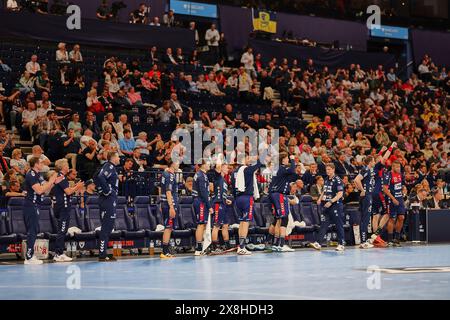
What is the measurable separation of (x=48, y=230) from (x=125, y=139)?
485 centimetres

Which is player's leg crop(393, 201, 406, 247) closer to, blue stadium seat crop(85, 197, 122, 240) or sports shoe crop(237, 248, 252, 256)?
sports shoe crop(237, 248, 252, 256)

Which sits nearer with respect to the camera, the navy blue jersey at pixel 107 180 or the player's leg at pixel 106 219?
the navy blue jersey at pixel 107 180

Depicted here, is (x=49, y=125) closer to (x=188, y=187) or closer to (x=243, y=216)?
(x=188, y=187)

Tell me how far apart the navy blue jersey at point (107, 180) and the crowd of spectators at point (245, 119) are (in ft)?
4.29

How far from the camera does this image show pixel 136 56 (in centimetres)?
2920

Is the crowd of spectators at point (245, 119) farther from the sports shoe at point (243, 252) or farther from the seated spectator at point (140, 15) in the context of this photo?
the sports shoe at point (243, 252)

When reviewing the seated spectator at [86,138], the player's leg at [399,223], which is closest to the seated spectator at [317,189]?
the player's leg at [399,223]

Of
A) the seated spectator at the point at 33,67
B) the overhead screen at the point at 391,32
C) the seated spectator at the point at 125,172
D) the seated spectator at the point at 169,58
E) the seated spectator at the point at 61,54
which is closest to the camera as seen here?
the seated spectator at the point at 125,172

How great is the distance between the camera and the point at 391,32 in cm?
3878

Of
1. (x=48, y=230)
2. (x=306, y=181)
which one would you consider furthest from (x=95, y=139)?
(x=306, y=181)

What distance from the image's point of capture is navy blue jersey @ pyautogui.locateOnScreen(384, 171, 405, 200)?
72.0 ft

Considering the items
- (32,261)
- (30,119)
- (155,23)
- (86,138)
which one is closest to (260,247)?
(86,138)

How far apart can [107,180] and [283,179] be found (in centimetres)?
474

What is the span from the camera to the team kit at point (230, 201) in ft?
55.4
